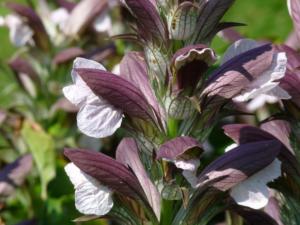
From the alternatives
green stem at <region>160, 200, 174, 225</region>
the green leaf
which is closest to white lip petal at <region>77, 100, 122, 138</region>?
green stem at <region>160, 200, 174, 225</region>

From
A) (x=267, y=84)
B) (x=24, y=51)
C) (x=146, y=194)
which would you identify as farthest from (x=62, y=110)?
(x=267, y=84)

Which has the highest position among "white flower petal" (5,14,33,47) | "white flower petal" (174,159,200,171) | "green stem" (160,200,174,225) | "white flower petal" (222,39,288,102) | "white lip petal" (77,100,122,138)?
"white flower petal" (222,39,288,102)

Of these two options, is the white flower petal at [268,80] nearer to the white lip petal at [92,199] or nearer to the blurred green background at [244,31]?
the white lip petal at [92,199]

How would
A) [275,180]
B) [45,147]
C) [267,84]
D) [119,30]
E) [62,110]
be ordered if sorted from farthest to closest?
[119,30], [62,110], [45,147], [275,180], [267,84]

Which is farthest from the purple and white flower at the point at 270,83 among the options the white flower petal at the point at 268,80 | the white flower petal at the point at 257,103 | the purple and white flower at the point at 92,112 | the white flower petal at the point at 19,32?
the white flower petal at the point at 19,32

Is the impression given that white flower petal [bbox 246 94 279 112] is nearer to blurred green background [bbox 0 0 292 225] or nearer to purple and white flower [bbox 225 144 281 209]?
blurred green background [bbox 0 0 292 225]

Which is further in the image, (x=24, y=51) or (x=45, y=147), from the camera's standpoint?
(x=24, y=51)

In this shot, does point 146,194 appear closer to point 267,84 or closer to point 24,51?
point 267,84
